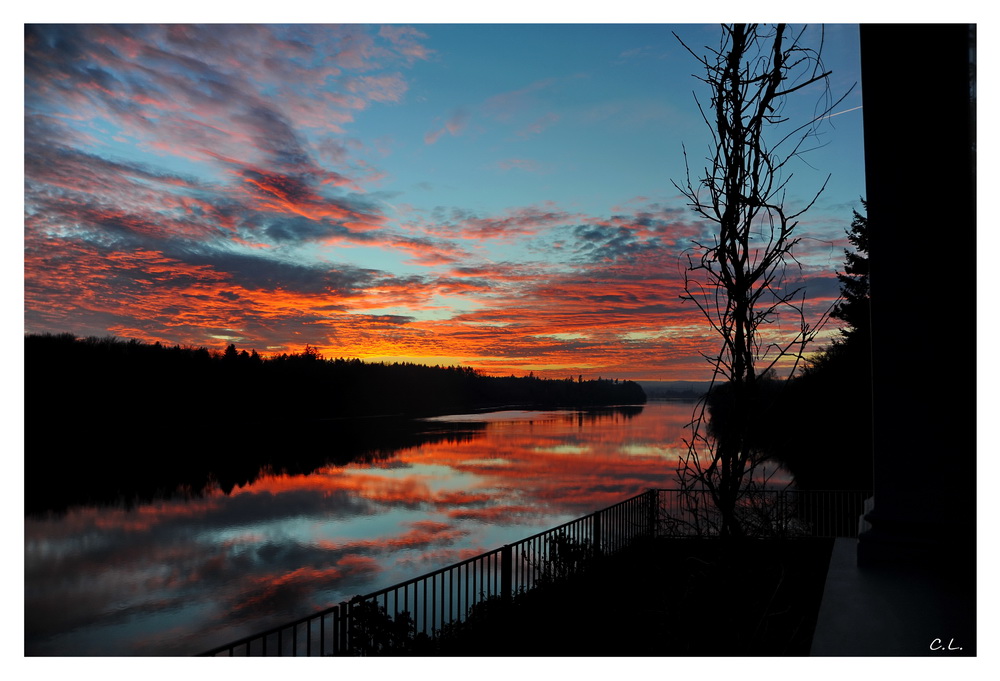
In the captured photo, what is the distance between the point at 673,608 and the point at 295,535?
29.1ft

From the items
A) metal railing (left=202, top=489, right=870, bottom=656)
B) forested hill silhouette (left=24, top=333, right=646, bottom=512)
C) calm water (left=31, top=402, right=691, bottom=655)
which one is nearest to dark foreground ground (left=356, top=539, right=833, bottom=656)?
metal railing (left=202, top=489, right=870, bottom=656)

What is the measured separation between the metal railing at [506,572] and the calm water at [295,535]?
43 cm

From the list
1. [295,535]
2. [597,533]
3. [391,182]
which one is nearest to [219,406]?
[295,535]

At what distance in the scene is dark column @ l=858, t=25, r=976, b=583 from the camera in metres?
2.51

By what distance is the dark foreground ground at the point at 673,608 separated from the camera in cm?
140

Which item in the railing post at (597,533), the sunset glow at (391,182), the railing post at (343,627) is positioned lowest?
the railing post at (597,533)

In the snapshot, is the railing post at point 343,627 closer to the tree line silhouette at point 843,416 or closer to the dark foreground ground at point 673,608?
the dark foreground ground at point 673,608

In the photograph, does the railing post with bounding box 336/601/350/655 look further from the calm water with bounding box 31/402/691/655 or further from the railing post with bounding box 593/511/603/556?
the railing post with bounding box 593/511/603/556

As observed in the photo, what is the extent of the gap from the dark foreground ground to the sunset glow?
2.12 feet

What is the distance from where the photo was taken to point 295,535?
9.13 m
